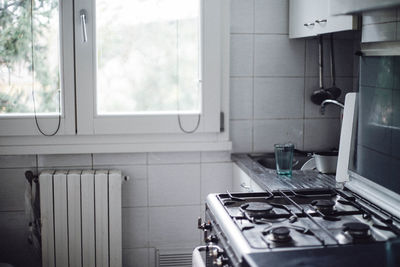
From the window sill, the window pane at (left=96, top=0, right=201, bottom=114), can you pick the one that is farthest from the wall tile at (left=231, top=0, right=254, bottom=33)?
the window sill

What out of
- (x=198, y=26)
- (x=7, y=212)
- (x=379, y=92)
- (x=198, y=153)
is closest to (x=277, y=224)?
(x=379, y=92)

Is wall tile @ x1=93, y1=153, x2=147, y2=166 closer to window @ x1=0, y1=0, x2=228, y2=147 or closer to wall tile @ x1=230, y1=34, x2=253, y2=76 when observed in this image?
window @ x1=0, y1=0, x2=228, y2=147

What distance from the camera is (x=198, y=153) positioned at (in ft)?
9.71

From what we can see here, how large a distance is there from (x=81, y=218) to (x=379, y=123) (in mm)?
1588

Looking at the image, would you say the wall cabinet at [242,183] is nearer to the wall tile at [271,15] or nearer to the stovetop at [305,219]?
the stovetop at [305,219]

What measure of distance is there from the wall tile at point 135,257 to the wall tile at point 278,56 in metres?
1.12

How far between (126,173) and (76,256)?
488 mm

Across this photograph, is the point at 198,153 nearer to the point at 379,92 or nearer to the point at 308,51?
the point at 308,51

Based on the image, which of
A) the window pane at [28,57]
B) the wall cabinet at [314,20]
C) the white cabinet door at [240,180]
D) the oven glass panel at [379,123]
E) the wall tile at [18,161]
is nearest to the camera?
the oven glass panel at [379,123]

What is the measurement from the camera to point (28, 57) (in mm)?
2777

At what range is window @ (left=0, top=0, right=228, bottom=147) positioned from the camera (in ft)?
9.09

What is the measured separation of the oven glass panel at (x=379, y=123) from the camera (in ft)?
5.87

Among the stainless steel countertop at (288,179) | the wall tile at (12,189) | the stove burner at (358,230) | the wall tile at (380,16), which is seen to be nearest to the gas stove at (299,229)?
the stove burner at (358,230)

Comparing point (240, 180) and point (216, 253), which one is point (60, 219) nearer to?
point (240, 180)
